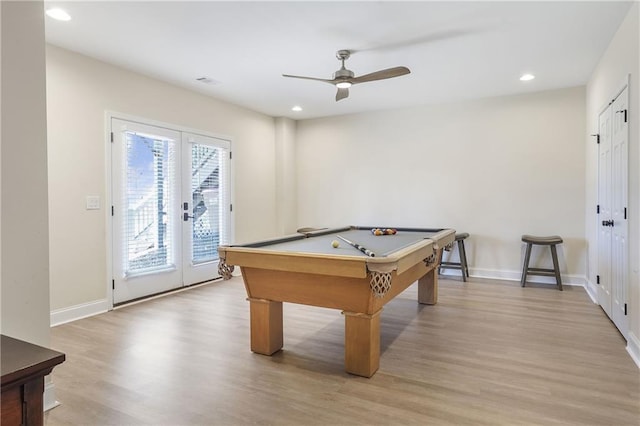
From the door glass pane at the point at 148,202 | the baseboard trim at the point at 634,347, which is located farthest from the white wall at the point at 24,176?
the baseboard trim at the point at 634,347

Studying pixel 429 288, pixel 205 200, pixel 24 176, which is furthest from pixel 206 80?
pixel 429 288

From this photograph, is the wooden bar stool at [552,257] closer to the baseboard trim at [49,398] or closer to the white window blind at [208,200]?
the white window blind at [208,200]

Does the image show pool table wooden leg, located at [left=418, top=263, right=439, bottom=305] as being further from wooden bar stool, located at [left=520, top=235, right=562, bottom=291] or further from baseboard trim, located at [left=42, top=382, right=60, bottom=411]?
baseboard trim, located at [left=42, top=382, right=60, bottom=411]

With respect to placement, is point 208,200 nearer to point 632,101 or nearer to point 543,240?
point 543,240

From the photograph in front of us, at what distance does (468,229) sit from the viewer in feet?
18.1

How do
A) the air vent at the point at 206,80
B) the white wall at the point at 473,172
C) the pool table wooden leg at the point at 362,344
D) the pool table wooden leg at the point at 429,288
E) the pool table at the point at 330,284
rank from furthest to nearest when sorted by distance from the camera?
1. the white wall at the point at 473,172
2. the air vent at the point at 206,80
3. the pool table wooden leg at the point at 429,288
4. the pool table wooden leg at the point at 362,344
5. the pool table at the point at 330,284

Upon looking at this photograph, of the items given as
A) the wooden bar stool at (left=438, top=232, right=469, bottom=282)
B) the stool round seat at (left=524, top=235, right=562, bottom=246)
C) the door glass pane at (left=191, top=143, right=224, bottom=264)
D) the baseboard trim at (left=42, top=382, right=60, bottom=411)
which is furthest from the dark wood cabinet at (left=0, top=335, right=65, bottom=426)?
the stool round seat at (left=524, top=235, right=562, bottom=246)

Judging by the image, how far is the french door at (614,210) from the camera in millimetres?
2998

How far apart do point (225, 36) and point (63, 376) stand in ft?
9.45

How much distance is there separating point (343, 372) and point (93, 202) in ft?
9.96

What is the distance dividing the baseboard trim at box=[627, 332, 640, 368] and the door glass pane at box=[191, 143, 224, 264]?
4.42 metres

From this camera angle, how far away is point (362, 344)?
2422mm

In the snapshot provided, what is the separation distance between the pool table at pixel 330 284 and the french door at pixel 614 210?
5.34 ft

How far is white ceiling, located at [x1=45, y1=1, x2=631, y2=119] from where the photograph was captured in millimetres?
2848
